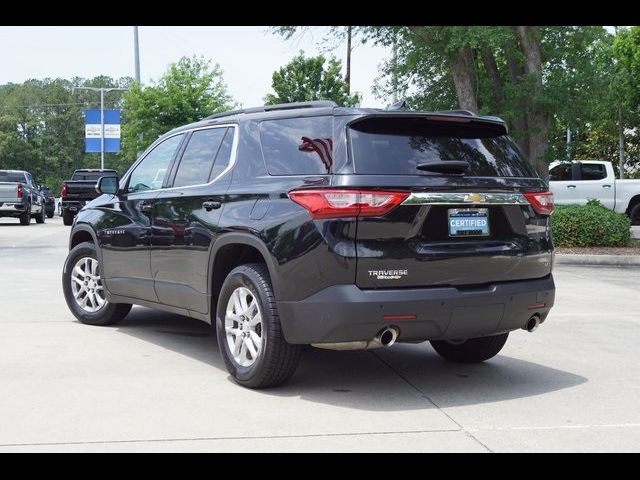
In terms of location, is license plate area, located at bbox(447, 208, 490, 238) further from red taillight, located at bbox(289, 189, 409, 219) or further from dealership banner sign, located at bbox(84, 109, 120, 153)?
dealership banner sign, located at bbox(84, 109, 120, 153)

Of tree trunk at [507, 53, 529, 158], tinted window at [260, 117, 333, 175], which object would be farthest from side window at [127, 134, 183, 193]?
tree trunk at [507, 53, 529, 158]

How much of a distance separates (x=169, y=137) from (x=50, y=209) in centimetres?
3230

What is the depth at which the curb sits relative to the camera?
15.6 metres

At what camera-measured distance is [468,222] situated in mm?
5422

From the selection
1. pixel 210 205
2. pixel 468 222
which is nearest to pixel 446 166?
pixel 468 222

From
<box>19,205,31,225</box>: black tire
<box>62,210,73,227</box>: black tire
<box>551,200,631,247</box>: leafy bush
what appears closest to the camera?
<box>551,200,631,247</box>: leafy bush

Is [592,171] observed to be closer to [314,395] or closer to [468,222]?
[468,222]

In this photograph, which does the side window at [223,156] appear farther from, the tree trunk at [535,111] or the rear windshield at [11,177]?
the rear windshield at [11,177]

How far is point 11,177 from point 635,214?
67.1ft

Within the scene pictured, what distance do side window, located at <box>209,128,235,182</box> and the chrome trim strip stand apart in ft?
5.22

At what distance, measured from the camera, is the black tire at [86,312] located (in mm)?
7965
